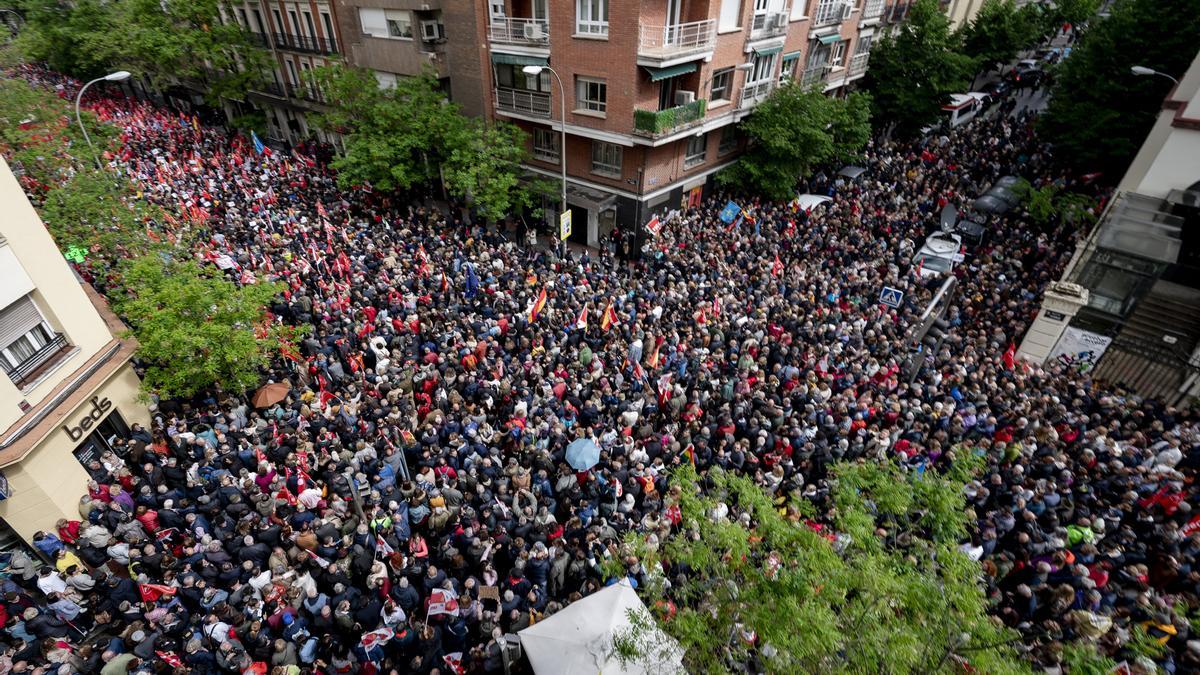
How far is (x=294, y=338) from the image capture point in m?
14.5

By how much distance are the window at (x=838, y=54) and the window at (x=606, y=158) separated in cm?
1487

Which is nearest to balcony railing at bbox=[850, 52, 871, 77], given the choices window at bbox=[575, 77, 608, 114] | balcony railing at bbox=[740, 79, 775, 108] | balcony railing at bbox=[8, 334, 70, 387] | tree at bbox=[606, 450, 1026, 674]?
balcony railing at bbox=[740, 79, 775, 108]

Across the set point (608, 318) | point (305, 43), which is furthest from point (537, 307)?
point (305, 43)

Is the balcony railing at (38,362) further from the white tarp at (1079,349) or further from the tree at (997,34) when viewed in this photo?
the tree at (997,34)

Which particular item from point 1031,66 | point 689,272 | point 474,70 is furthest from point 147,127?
point 1031,66

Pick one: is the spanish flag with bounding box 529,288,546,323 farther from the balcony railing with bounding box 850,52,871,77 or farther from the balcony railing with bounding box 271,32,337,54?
the balcony railing with bounding box 850,52,871,77

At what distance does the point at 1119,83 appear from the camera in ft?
82.2

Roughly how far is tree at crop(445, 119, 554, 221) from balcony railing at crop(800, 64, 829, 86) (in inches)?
590

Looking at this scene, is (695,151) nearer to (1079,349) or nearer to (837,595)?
(1079,349)

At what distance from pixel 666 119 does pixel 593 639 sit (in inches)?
749

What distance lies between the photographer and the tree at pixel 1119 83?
78.0ft

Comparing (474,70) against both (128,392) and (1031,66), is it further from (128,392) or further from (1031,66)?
(1031,66)

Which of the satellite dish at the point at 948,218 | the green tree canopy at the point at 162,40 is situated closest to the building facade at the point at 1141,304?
the satellite dish at the point at 948,218

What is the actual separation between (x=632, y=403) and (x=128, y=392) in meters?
12.1
